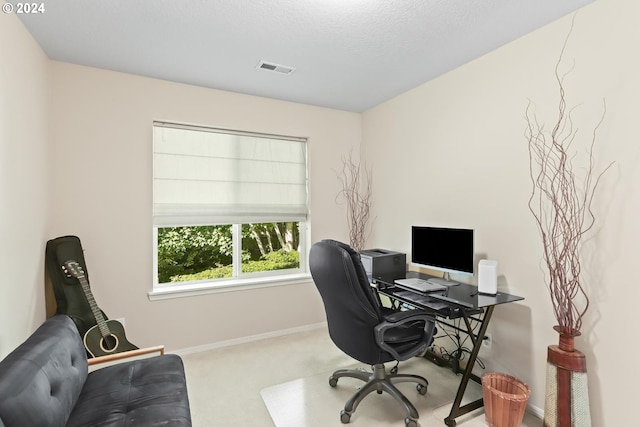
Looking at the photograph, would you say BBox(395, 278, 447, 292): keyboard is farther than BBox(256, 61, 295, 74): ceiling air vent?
No

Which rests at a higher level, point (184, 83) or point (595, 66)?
point (184, 83)

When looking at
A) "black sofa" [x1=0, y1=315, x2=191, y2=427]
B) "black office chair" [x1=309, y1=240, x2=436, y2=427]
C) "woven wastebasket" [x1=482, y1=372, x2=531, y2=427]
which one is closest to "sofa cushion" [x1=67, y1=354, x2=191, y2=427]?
"black sofa" [x1=0, y1=315, x2=191, y2=427]

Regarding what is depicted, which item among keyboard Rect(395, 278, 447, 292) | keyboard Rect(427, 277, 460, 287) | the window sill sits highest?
keyboard Rect(395, 278, 447, 292)

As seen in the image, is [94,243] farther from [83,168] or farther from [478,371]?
[478,371]

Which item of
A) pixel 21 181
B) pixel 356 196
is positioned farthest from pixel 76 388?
pixel 356 196

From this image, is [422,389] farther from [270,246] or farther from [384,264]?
[270,246]

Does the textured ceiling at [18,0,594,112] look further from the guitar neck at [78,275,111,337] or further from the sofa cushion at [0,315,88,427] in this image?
the sofa cushion at [0,315,88,427]

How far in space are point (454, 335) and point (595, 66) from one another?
2164mm

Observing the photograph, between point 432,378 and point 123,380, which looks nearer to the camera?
point 123,380

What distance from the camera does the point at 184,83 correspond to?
3051 mm

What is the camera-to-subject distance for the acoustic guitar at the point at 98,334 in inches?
90.0

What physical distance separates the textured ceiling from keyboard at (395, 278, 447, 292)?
69.1 inches

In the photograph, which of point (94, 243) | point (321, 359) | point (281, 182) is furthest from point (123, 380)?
point (281, 182)

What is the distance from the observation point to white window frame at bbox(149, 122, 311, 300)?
10.1 ft
